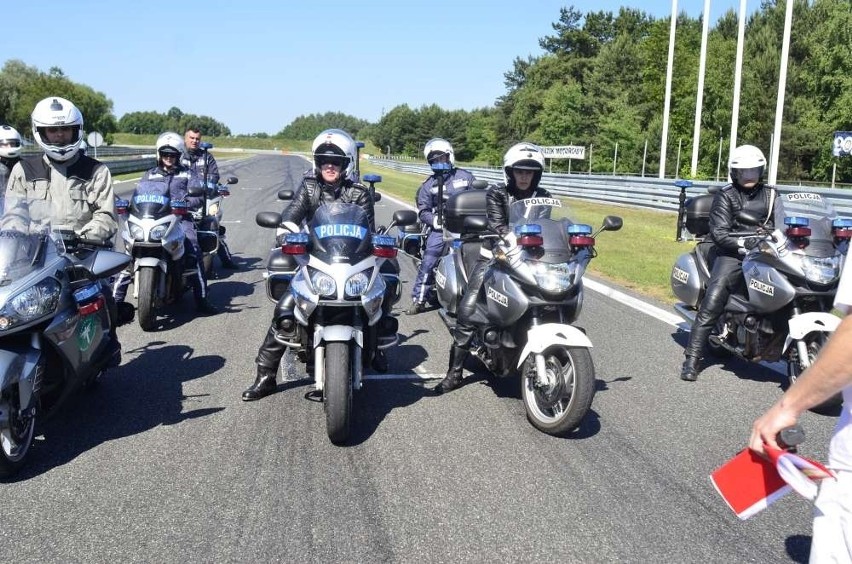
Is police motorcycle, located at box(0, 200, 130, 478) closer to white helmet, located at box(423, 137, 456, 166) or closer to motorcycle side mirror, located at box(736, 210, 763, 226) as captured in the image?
motorcycle side mirror, located at box(736, 210, 763, 226)

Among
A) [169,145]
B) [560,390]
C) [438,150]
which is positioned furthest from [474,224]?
[169,145]

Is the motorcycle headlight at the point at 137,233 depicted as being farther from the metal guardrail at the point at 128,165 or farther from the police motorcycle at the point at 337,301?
the metal guardrail at the point at 128,165

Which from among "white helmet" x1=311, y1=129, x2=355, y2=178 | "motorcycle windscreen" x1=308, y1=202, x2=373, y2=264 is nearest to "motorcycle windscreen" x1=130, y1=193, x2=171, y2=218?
"white helmet" x1=311, y1=129, x2=355, y2=178

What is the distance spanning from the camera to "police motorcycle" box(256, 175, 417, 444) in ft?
16.8

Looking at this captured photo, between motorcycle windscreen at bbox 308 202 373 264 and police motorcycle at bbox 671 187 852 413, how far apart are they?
10.5 ft

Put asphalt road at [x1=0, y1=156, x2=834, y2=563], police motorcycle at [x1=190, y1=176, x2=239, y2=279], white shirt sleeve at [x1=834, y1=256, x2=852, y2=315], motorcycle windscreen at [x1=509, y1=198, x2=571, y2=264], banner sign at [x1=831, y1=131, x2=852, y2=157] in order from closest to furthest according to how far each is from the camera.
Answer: white shirt sleeve at [x1=834, y1=256, x2=852, y2=315], asphalt road at [x1=0, y1=156, x2=834, y2=563], motorcycle windscreen at [x1=509, y1=198, x2=571, y2=264], police motorcycle at [x1=190, y1=176, x2=239, y2=279], banner sign at [x1=831, y1=131, x2=852, y2=157]

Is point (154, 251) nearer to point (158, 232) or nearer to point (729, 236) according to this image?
point (158, 232)

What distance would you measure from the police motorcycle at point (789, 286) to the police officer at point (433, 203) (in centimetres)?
384

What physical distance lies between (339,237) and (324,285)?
0.37 meters

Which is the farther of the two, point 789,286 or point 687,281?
point 687,281

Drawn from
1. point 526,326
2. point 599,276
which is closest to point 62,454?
point 526,326

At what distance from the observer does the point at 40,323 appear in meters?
4.77

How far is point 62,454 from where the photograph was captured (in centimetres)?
499

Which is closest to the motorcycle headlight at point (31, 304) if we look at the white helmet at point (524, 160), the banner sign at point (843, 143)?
the white helmet at point (524, 160)
